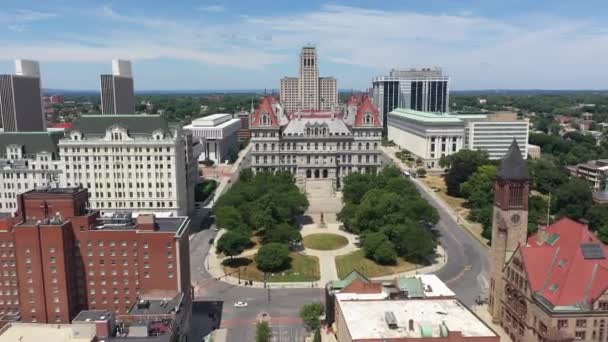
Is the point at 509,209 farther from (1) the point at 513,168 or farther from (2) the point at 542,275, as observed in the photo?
(2) the point at 542,275

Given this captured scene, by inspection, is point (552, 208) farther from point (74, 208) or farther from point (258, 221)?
point (74, 208)

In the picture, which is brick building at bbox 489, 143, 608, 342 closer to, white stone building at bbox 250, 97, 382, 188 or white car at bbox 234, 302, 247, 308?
white car at bbox 234, 302, 247, 308

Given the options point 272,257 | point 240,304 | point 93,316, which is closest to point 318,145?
point 272,257

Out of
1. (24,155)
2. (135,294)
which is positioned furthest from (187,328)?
(24,155)

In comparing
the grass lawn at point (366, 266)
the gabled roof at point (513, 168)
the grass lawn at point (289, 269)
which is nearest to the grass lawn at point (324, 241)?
the grass lawn at point (289, 269)

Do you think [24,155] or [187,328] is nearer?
[187,328]

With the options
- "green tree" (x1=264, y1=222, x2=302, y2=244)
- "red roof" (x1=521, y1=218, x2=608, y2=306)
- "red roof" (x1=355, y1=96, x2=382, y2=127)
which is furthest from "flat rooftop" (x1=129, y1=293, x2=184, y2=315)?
"red roof" (x1=355, y1=96, x2=382, y2=127)
